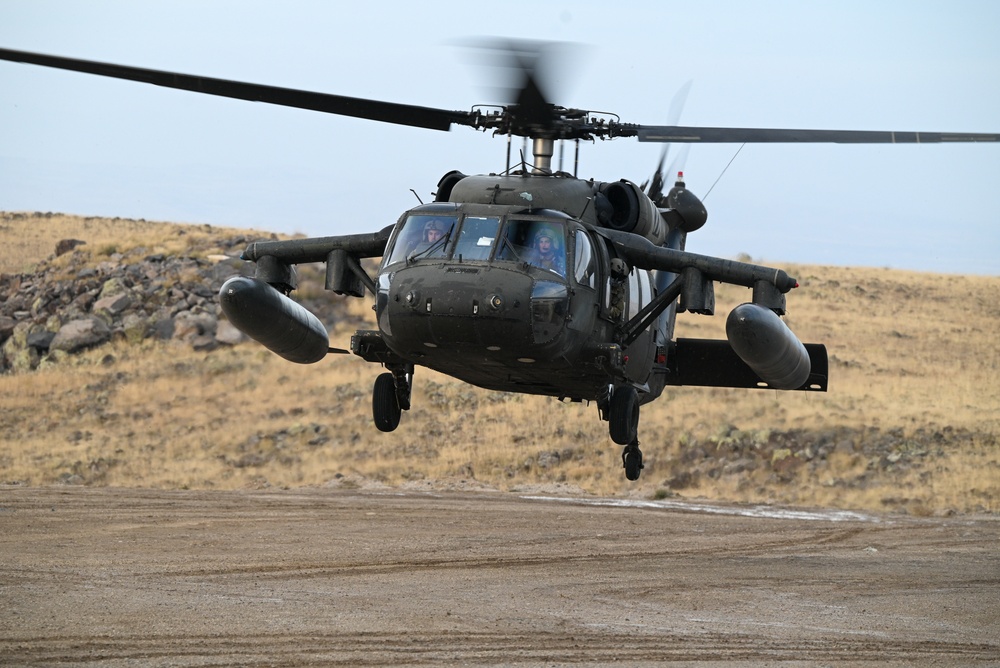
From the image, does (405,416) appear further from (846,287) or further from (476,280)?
(846,287)

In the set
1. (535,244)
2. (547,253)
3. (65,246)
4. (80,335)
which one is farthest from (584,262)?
(65,246)

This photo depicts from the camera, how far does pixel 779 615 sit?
1301cm

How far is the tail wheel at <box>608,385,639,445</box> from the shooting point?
1445cm

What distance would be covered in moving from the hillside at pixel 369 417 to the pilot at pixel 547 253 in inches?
521

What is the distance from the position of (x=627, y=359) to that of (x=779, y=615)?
3366mm

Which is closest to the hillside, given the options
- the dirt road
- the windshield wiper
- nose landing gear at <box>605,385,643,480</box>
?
the dirt road

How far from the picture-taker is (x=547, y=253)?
13.4 m

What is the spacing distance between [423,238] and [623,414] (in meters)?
3.06

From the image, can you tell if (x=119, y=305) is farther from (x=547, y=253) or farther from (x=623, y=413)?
(x=547, y=253)

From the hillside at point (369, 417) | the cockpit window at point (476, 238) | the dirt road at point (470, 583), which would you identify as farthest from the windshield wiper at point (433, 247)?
the hillside at point (369, 417)

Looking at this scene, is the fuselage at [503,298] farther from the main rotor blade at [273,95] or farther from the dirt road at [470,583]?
the dirt road at [470,583]

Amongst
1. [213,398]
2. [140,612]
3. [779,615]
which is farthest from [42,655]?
[213,398]

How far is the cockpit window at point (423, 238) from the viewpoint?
43.9 ft

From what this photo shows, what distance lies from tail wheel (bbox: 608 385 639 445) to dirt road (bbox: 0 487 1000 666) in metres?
1.74
